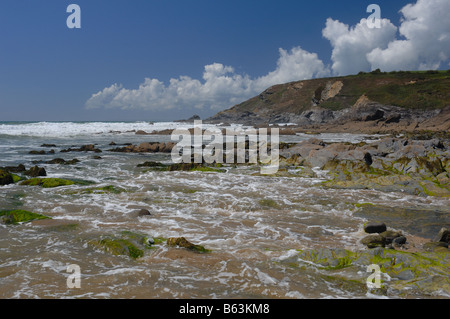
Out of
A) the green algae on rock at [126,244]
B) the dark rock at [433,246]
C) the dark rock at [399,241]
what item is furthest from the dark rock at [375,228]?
the green algae on rock at [126,244]

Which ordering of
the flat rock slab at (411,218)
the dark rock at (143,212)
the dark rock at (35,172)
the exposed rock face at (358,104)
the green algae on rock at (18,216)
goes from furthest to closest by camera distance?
the exposed rock face at (358,104) → the dark rock at (35,172) → the dark rock at (143,212) → the green algae on rock at (18,216) → the flat rock slab at (411,218)

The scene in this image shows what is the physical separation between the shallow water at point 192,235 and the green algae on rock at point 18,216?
36cm

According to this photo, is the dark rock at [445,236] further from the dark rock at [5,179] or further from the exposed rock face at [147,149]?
the exposed rock face at [147,149]

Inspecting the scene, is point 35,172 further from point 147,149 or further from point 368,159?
point 368,159

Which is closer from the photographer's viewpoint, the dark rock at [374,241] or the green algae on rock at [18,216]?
the dark rock at [374,241]

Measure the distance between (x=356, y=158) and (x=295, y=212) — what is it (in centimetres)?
925

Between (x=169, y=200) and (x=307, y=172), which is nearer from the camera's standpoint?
(x=169, y=200)

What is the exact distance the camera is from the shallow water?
5781 mm

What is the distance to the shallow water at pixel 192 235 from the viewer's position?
5.78 meters

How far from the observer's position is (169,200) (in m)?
13.0
